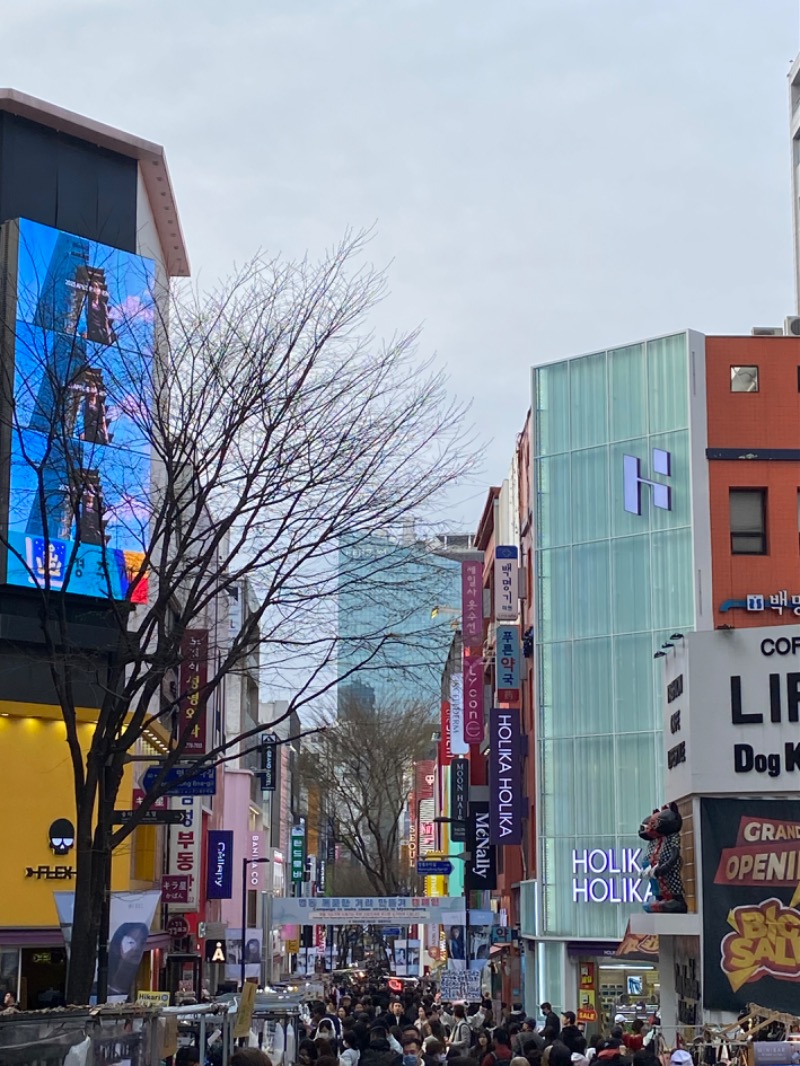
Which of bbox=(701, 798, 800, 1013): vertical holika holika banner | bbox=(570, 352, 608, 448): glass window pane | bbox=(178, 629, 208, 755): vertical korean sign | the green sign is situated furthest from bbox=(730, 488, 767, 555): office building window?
the green sign

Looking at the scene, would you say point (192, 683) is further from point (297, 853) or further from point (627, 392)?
point (297, 853)

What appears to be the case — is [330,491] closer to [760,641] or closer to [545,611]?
[760,641]

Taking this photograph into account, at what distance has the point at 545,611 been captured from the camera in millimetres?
40781

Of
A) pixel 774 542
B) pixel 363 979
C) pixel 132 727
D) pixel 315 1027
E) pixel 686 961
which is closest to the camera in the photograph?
pixel 132 727

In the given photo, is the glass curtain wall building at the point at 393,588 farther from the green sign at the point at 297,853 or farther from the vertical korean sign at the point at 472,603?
the green sign at the point at 297,853

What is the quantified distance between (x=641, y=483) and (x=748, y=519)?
2.80 m

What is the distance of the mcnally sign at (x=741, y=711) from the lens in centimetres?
1997

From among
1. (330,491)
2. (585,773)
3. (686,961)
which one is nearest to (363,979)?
(585,773)

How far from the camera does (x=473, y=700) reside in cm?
5272

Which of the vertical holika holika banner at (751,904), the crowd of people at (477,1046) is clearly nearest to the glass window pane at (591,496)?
the crowd of people at (477,1046)

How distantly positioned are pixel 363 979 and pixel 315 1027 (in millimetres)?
41550

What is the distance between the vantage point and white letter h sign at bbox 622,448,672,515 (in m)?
38.9

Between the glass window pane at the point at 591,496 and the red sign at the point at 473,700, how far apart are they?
11.5 meters

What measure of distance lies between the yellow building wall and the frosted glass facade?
12981mm
